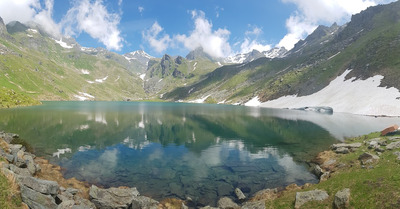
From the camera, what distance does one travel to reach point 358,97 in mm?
146250

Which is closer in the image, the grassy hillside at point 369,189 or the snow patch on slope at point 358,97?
the grassy hillside at point 369,189

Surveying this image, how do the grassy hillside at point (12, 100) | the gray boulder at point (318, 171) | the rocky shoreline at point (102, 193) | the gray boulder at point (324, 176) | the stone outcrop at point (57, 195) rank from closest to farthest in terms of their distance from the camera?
the stone outcrop at point (57, 195), the rocky shoreline at point (102, 193), the gray boulder at point (324, 176), the gray boulder at point (318, 171), the grassy hillside at point (12, 100)

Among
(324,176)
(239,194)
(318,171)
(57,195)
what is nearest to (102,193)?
(57,195)

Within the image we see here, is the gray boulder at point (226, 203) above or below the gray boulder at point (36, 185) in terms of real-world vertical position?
below

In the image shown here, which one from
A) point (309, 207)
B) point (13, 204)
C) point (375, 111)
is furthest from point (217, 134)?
point (375, 111)

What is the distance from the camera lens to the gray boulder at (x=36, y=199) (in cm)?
1802

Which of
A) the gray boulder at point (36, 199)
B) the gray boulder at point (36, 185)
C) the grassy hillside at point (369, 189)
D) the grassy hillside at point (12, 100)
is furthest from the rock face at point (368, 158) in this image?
the grassy hillside at point (12, 100)

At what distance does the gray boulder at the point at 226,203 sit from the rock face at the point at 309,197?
22.8ft

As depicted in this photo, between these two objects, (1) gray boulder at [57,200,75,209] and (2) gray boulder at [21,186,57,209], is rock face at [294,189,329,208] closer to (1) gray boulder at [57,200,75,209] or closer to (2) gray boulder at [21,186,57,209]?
(1) gray boulder at [57,200,75,209]

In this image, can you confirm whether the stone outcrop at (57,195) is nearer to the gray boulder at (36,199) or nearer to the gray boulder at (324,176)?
→ the gray boulder at (36,199)

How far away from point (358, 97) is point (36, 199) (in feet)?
569

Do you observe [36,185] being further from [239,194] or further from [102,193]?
[239,194]

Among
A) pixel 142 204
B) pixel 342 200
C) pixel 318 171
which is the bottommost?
pixel 142 204

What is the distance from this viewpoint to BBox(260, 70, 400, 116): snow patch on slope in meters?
123
